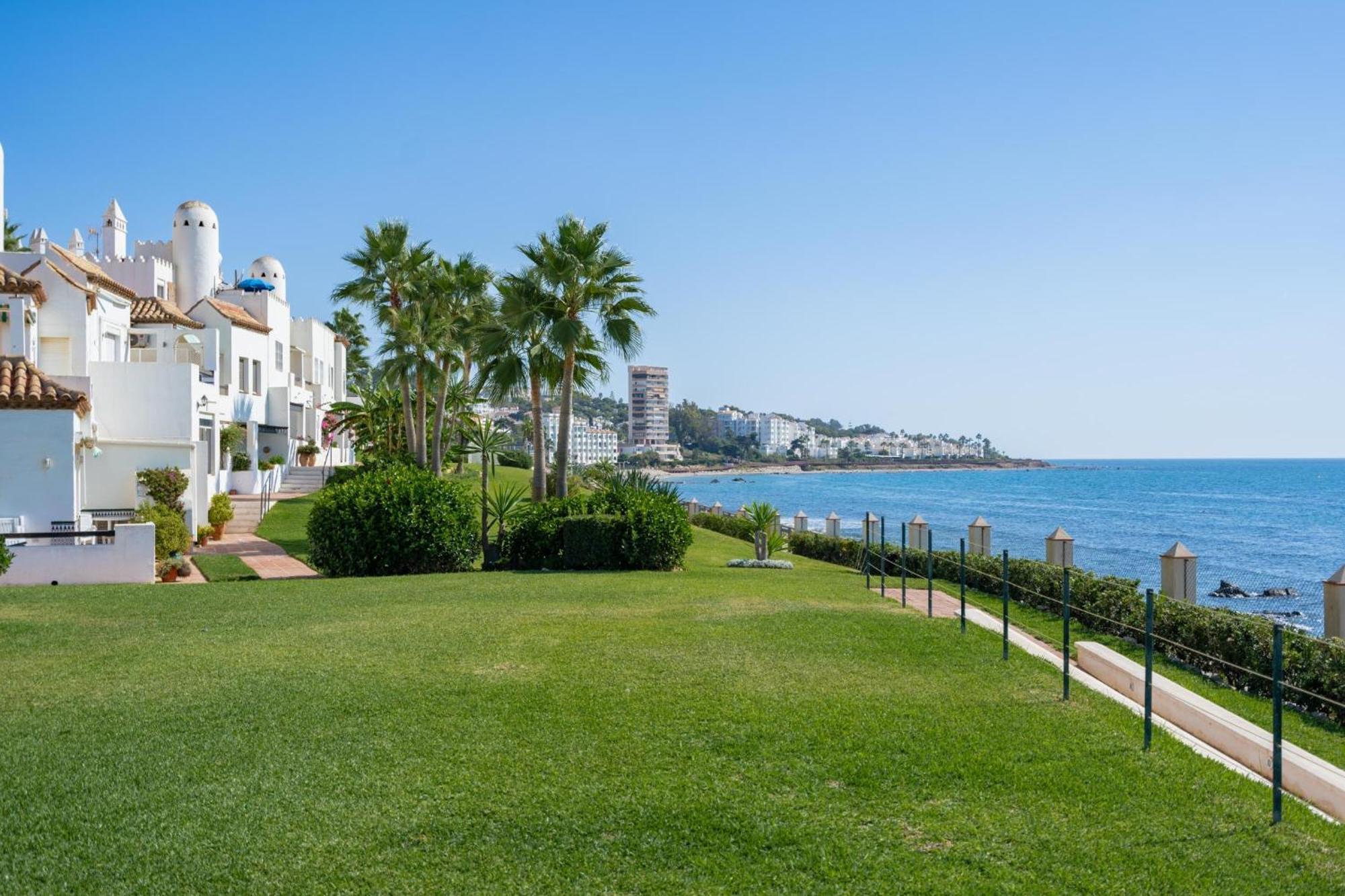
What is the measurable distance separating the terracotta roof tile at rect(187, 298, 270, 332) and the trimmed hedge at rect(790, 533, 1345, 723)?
26.3 metres

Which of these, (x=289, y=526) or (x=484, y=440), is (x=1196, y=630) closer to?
(x=289, y=526)

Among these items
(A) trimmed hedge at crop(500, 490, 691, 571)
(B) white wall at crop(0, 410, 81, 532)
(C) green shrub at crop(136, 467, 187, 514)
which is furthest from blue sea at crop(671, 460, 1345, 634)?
(B) white wall at crop(0, 410, 81, 532)

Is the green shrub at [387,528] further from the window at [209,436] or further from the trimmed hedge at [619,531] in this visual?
the window at [209,436]

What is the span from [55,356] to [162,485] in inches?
164

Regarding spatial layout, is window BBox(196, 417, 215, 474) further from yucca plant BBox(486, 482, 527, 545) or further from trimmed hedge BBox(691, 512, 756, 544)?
trimmed hedge BBox(691, 512, 756, 544)

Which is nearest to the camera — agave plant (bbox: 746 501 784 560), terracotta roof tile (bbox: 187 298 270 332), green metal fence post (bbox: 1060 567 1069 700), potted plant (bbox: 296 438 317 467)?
green metal fence post (bbox: 1060 567 1069 700)

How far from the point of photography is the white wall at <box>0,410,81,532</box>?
64.5 ft

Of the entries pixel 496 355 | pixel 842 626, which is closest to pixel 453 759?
pixel 842 626

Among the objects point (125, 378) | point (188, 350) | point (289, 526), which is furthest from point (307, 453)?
point (125, 378)

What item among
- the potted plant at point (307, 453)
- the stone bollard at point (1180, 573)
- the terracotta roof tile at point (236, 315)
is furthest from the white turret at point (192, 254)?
the stone bollard at point (1180, 573)

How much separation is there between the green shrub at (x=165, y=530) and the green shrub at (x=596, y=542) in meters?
7.56

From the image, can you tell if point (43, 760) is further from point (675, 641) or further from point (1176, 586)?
point (1176, 586)

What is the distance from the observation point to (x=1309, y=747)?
8.75 meters

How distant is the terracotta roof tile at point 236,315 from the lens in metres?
34.7
